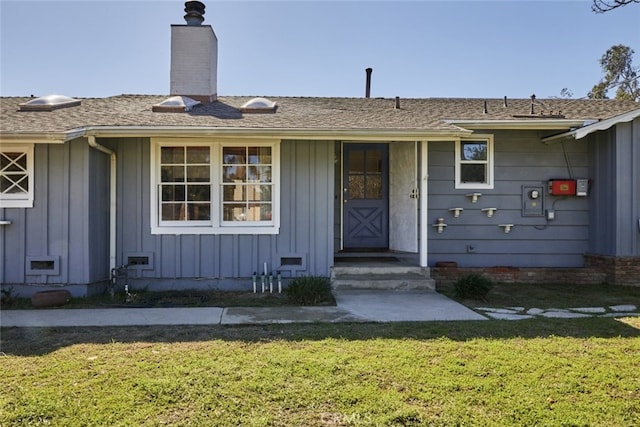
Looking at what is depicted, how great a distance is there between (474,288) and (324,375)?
3.68 m

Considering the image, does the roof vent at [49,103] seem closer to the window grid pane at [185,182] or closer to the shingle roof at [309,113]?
the shingle roof at [309,113]

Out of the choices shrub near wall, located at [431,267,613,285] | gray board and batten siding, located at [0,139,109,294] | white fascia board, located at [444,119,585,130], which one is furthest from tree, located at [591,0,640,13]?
gray board and batten siding, located at [0,139,109,294]

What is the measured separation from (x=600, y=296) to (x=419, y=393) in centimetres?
504

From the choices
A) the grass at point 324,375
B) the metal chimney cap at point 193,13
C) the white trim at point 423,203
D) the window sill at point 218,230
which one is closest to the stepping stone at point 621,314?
the grass at point 324,375

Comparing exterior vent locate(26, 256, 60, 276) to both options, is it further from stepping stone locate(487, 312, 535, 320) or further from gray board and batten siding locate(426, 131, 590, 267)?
gray board and batten siding locate(426, 131, 590, 267)

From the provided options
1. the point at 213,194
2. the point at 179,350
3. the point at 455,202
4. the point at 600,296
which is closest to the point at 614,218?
the point at 600,296

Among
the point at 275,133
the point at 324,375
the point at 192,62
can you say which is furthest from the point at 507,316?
the point at 192,62

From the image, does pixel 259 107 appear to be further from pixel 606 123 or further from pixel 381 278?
pixel 606 123

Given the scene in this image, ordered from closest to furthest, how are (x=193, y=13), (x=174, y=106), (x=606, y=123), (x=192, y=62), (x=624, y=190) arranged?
(x=606, y=123) < (x=624, y=190) < (x=174, y=106) < (x=192, y=62) < (x=193, y=13)

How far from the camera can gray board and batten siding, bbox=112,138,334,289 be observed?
680 cm

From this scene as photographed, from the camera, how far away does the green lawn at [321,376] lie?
8.62ft

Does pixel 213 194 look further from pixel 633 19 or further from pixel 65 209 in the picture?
pixel 633 19

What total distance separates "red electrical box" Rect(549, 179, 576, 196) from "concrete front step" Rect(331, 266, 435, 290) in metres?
2.97

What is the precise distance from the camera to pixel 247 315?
512 centimetres
